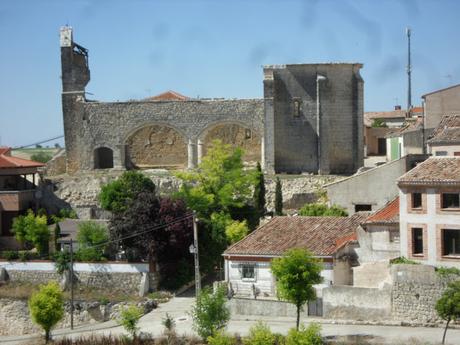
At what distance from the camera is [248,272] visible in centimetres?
3506

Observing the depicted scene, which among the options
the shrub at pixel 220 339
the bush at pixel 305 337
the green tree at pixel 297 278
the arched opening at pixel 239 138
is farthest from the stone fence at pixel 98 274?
the bush at pixel 305 337

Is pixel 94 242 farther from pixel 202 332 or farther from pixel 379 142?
pixel 379 142

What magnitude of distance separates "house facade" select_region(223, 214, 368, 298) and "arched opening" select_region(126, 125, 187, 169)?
1918 centimetres

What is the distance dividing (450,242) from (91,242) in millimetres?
17615

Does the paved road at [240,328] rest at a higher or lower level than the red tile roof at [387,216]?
lower

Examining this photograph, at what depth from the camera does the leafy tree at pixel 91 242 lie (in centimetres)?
4112

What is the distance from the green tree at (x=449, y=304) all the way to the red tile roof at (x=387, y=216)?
197 inches

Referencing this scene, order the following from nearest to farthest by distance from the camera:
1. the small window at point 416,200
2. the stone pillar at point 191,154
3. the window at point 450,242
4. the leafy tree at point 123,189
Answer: the window at point 450,242, the small window at point 416,200, the leafy tree at point 123,189, the stone pillar at point 191,154

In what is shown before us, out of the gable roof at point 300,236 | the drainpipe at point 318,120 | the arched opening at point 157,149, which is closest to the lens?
the gable roof at point 300,236

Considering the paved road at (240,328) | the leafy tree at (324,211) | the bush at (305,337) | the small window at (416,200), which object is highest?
the small window at (416,200)

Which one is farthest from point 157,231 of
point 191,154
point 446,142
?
point 191,154

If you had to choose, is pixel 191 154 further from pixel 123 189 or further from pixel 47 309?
pixel 47 309

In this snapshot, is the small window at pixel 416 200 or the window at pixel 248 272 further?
the window at pixel 248 272

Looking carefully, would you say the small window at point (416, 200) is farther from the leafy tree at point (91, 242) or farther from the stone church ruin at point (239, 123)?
the stone church ruin at point (239, 123)
